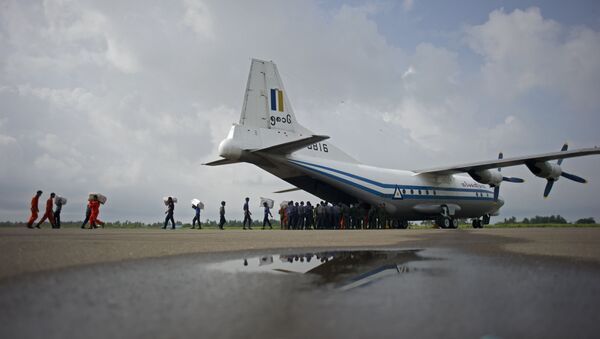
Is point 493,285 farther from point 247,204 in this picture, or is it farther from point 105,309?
point 247,204

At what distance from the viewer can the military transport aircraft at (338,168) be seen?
16.6m

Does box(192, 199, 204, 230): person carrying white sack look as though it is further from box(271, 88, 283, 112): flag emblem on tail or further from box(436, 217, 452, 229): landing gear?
box(436, 217, 452, 229): landing gear

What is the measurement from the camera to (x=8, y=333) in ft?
6.06

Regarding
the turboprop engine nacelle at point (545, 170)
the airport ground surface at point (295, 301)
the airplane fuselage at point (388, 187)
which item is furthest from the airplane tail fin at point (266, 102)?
the airport ground surface at point (295, 301)

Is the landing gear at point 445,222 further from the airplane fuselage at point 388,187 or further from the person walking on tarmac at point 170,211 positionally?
the person walking on tarmac at point 170,211

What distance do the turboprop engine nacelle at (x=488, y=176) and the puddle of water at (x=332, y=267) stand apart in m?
18.9

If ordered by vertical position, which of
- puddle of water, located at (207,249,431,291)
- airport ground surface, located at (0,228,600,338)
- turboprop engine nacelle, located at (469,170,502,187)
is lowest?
airport ground surface, located at (0,228,600,338)

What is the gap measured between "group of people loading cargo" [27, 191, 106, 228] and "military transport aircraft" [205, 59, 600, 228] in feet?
18.8

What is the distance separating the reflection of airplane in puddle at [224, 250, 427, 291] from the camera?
323 centimetres

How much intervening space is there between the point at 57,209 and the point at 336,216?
1334 centimetres

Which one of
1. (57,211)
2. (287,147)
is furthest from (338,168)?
(57,211)

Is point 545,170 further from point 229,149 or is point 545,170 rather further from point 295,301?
point 295,301

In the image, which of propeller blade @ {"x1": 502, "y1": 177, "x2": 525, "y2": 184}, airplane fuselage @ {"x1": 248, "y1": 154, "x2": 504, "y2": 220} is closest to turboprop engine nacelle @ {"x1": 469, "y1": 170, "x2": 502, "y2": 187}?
airplane fuselage @ {"x1": 248, "y1": 154, "x2": 504, "y2": 220}

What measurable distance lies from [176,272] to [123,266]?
2.45ft
